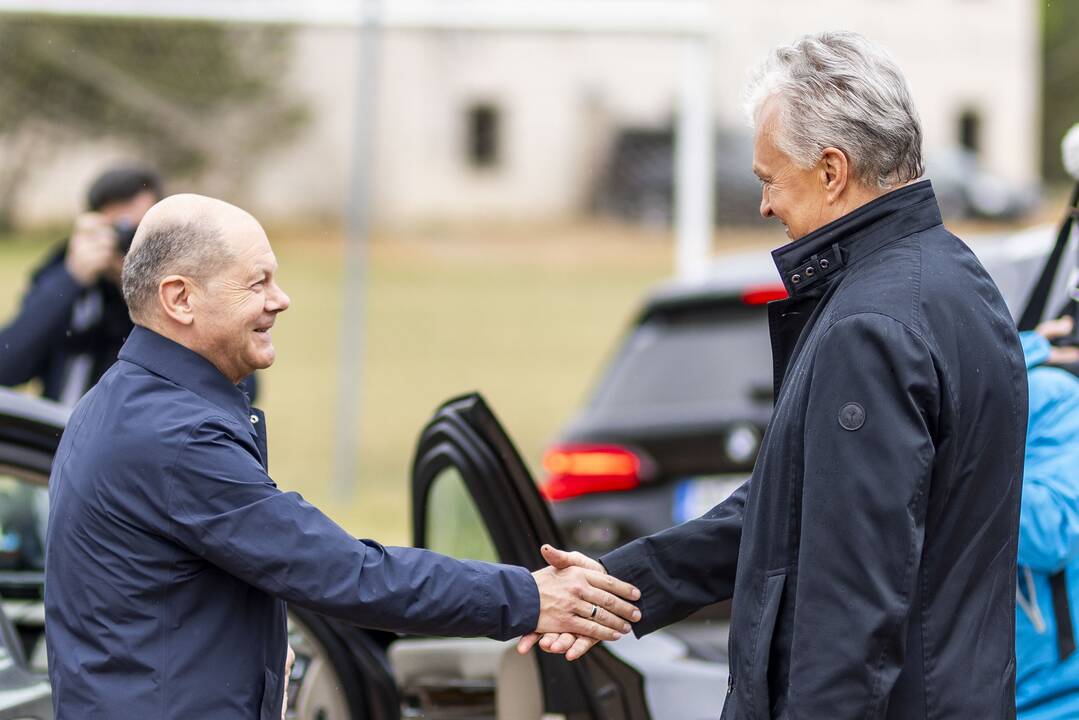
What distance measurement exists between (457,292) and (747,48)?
1028 centimetres

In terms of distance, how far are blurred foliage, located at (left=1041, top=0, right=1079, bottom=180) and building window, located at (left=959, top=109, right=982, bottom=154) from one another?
8298mm

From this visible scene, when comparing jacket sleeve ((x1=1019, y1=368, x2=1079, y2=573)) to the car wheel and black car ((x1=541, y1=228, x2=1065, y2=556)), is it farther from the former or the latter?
black car ((x1=541, y1=228, x2=1065, y2=556))

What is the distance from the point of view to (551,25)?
34.3 feet

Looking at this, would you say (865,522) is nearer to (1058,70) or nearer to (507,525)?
(507,525)

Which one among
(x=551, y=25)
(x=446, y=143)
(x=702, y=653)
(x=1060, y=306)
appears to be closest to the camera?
(x=1060, y=306)

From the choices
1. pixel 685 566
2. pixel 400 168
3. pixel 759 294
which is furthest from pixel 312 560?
pixel 400 168

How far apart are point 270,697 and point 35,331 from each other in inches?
103

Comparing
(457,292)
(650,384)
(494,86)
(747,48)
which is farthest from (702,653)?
(747,48)

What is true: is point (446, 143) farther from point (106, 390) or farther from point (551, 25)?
point (106, 390)

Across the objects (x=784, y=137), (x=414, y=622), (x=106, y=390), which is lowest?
(x=414, y=622)

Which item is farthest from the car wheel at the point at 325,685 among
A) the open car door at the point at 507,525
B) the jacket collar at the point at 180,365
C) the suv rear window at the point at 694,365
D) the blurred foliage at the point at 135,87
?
the blurred foliage at the point at 135,87

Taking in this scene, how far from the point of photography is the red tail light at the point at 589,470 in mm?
5484

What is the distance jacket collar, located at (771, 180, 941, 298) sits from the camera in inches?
A: 88.2

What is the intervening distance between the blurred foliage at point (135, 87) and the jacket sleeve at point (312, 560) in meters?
9.27
